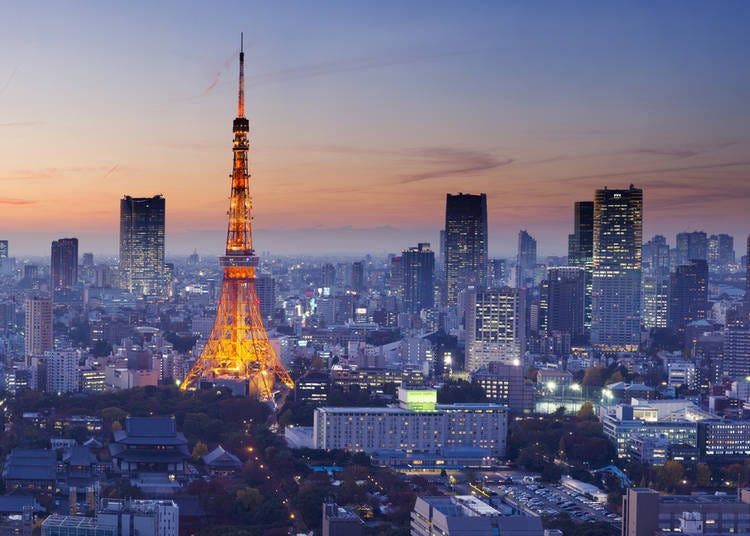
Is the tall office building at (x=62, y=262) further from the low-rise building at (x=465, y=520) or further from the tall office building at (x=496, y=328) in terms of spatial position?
the low-rise building at (x=465, y=520)

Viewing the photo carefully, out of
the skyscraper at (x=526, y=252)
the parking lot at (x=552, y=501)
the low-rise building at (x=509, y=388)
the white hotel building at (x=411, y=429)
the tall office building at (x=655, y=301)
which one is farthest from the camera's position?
the skyscraper at (x=526, y=252)

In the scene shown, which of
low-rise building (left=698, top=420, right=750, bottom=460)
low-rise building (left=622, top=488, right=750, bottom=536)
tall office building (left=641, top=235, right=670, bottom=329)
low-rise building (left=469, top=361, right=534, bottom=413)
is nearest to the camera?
low-rise building (left=622, top=488, right=750, bottom=536)

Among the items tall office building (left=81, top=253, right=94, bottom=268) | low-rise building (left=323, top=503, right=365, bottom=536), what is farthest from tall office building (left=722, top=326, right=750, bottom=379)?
tall office building (left=81, top=253, right=94, bottom=268)

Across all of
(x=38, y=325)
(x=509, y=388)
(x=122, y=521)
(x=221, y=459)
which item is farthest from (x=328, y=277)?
(x=122, y=521)

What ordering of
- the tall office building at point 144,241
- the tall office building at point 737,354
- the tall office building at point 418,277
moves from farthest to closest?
1. the tall office building at point 144,241
2. the tall office building at point 418,277
3. the tall office building at point 737,354

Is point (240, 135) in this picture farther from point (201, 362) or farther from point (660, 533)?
point (660, 533)

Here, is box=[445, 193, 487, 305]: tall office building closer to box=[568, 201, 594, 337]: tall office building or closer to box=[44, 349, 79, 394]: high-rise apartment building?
box=[568, 201, 594, 337]: tall office building

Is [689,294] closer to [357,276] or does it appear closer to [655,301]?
[655,301]

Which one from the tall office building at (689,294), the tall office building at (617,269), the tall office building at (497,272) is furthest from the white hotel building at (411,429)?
the tall office building at (497,272)
